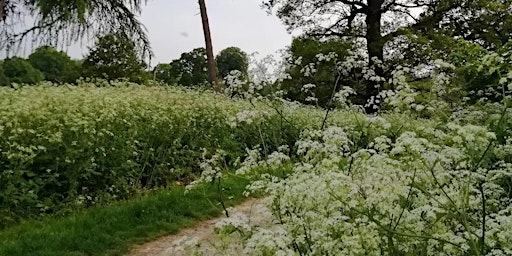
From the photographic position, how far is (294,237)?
302 cm

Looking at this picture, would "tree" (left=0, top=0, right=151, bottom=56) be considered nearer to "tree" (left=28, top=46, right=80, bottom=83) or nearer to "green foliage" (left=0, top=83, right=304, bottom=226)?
"green foliage" (left=0, top=83, right=304, bottom=226)

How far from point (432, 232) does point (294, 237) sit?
2.37ft

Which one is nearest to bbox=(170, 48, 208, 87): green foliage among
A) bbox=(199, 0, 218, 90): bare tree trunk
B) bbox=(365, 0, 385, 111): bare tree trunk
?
bbox=(365, 0, 385, 111): bare tree trunk

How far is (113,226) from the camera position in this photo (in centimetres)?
577

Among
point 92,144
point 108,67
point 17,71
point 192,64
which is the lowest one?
point 92,144

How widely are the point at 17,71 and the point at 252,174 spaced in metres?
13.1

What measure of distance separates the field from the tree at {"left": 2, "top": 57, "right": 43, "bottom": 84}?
6.10m

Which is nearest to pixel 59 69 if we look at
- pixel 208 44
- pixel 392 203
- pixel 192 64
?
pixel 192 64

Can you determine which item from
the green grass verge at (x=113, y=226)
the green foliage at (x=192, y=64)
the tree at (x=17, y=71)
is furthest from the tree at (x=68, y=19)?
the green foliage at (x=192, y=64)

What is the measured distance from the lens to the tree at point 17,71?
15008 millimetres

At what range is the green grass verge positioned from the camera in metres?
5.12

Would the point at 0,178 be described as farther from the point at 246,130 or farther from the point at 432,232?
the point at 246,130

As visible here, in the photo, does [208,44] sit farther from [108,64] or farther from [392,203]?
[392,203]

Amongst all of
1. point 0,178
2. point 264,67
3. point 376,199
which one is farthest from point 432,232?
point 0,178
